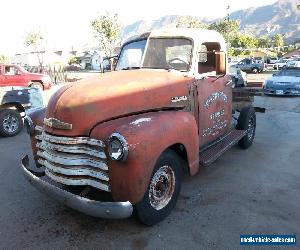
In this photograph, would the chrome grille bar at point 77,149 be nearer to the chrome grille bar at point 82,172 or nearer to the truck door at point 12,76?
the chrome grille bar at point 82,172

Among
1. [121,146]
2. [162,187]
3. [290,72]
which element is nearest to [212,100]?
[162,187]

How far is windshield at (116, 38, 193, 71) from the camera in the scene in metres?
5.23

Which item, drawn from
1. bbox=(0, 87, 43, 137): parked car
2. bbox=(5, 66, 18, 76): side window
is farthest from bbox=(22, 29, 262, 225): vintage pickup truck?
bbox=(5, 66, 18, 76): side window

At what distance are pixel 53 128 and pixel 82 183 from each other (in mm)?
732

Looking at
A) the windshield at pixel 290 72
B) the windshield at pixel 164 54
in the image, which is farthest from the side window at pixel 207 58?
the windshield at pixel 290 72

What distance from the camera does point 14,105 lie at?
30.8 ft

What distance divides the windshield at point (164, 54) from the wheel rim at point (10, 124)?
5033 millimetres

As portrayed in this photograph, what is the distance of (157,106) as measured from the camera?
14.8 ft

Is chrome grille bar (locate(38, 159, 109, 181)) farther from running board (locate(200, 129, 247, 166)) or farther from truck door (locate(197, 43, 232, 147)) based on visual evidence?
truck door (locate(197, 43, 232, 147))

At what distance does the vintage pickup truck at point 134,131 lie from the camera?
12.0ft

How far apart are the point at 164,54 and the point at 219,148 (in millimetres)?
1779

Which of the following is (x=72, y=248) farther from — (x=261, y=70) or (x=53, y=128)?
(x=261, y=70)

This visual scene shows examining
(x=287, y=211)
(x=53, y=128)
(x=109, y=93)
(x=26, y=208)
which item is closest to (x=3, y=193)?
(x=26, y=208)

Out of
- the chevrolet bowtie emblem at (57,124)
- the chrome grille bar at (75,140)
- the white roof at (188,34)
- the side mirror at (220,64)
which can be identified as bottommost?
the chrome grille bar at (75,140)
